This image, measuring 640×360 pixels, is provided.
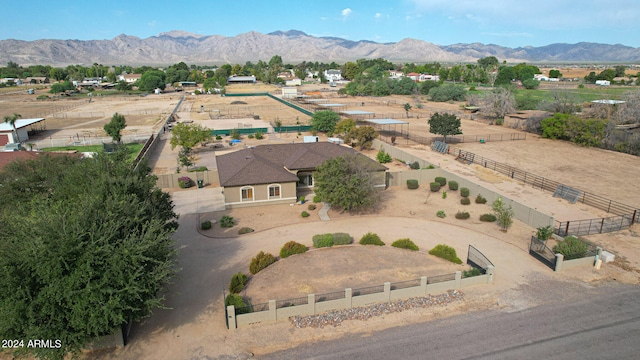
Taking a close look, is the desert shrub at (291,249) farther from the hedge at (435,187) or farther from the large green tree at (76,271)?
the hedge at (435,187)

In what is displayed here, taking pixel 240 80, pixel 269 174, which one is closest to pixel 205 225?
pixel 269 174

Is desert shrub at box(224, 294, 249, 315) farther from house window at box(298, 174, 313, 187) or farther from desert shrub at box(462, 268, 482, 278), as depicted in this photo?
house window at box(298, 174, 313, 187)

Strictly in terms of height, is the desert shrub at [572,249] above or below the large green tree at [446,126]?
below

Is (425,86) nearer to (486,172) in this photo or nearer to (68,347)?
(486,172)

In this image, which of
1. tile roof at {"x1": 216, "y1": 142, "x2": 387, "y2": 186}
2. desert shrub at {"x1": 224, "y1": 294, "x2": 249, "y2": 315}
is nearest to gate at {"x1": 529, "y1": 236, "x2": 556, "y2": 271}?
tile roof at {"x1": 216, "y1": 142, "x2": 387, "y2": 186}

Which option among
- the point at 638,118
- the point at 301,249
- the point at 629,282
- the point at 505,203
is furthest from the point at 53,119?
the point at 638,118

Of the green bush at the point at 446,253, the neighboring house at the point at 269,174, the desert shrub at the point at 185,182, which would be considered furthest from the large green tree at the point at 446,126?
the desert shrub at the point at 185,182
